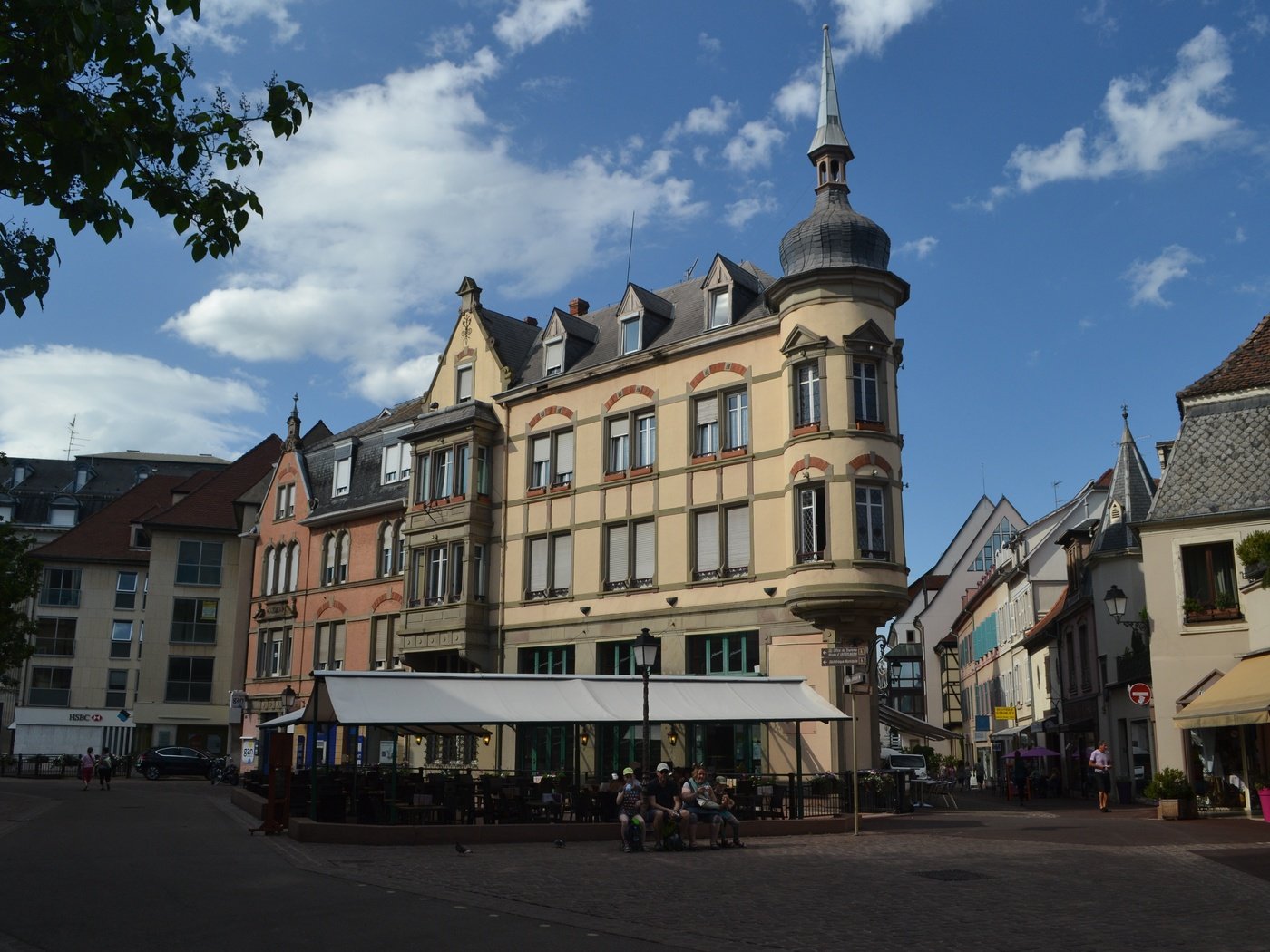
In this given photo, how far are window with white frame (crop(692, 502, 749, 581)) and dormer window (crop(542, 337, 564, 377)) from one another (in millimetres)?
8169

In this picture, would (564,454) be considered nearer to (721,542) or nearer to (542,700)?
(721,542)

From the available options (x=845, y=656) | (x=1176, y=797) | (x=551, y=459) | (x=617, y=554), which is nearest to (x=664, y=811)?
(x=845, y=656)

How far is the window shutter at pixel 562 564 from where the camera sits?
38.5 metres

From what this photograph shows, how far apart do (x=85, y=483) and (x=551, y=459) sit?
63.0 m

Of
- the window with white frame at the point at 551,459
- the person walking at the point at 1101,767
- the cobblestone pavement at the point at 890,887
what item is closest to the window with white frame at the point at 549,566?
the window with white frame at the point at 551,459

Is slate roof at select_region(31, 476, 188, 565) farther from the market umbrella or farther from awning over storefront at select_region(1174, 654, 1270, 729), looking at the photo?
awning over storefront at select_region(1174, 654, 1270, 729)

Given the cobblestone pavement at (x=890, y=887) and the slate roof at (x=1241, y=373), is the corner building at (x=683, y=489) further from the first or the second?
the cobblestone pavement at (x=890, y=887)

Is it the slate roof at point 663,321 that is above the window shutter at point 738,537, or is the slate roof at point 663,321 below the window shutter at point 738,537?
above

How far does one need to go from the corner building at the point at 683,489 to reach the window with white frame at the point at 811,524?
0.06 m

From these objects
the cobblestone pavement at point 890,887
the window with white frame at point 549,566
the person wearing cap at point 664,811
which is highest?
the window with white frame at point 549,566

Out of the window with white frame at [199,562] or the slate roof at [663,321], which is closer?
the slate roof at [663,321]

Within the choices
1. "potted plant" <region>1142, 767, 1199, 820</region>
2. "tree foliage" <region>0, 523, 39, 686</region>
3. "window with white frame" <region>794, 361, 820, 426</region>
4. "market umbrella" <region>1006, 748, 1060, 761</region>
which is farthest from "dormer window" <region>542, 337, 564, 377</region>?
"potted plant" <region>1142, 767, 1199, 820</region>

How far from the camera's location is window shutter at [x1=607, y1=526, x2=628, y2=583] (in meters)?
37.0

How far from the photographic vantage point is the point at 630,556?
3662 cm
